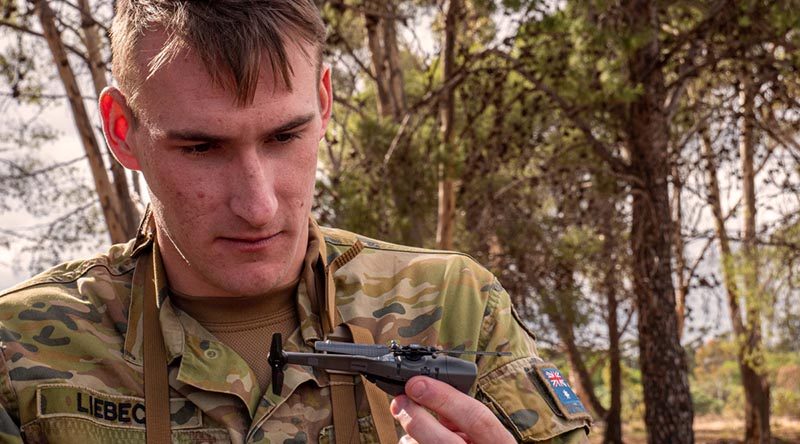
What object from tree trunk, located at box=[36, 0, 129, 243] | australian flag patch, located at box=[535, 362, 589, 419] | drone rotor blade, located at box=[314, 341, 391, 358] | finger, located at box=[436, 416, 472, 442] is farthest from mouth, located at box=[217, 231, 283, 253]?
tree trunk, located at box=[36, 0, 129, 243]

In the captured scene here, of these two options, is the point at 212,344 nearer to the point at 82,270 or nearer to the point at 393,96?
the point at 82,270

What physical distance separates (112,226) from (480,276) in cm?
616

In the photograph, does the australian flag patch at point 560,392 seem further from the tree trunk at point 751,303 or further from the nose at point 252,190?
the tree trunk at point 751,303

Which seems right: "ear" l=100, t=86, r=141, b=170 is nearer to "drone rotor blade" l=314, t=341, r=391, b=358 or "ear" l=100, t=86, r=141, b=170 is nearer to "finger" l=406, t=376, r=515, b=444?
"drone rotor blade" l=314, t=341, r=391, b=358

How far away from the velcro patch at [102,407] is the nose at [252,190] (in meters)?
0.50

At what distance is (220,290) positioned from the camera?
2.53 metres

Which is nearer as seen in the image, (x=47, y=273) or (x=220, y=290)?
(x=220, y=290)

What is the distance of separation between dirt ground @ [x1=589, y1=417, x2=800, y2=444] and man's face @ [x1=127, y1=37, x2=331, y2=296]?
19016mm

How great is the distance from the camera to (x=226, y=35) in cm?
236

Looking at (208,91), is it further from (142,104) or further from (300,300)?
(300,300)

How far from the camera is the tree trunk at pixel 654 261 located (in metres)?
11.6

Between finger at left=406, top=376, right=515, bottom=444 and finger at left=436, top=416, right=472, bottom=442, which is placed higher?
finger at left=406, top=376, right=515, bottom=444

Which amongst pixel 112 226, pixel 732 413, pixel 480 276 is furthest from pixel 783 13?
pixel 732 413

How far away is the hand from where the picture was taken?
6.56 ft
